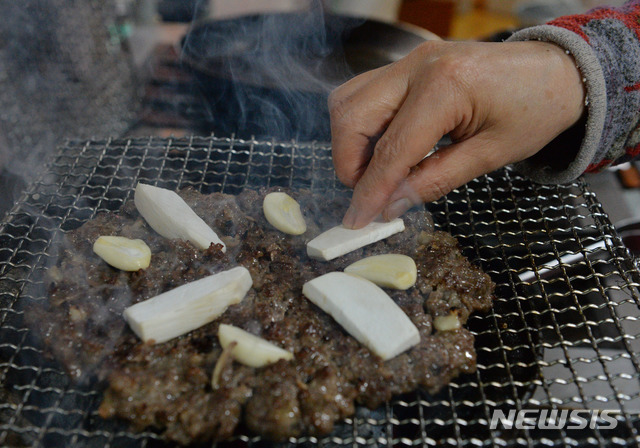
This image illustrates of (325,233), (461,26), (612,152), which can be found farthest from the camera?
(461,26)

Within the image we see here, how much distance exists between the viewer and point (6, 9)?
3521 millimetres

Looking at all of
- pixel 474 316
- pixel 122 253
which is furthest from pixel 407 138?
pixel 122 253

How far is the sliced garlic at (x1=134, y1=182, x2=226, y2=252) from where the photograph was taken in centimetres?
257

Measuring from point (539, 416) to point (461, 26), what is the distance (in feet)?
26.0

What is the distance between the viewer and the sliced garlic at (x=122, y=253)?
7.96 ft

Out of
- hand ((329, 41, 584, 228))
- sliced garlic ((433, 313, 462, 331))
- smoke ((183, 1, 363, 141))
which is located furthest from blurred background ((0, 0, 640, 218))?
sliced garlic ((433, 313, 462, 331))

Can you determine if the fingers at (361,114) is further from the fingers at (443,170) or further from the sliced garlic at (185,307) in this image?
the sliced garlic at (185,307)

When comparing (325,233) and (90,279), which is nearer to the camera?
(90,279)

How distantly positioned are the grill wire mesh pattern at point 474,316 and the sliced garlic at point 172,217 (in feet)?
1.59

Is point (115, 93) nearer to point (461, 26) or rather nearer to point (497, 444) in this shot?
Answer: point (497, 444)

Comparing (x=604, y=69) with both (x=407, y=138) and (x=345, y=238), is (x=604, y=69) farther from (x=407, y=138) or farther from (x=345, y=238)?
(x=345, y=238)

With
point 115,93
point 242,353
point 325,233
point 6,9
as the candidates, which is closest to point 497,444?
point 242,353

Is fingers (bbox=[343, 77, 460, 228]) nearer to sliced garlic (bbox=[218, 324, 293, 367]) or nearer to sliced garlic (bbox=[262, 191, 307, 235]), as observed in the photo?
sliced garlic (bbox=[262, 191, 307, 235])

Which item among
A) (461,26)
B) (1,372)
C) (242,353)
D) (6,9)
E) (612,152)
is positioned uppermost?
(612,152)
